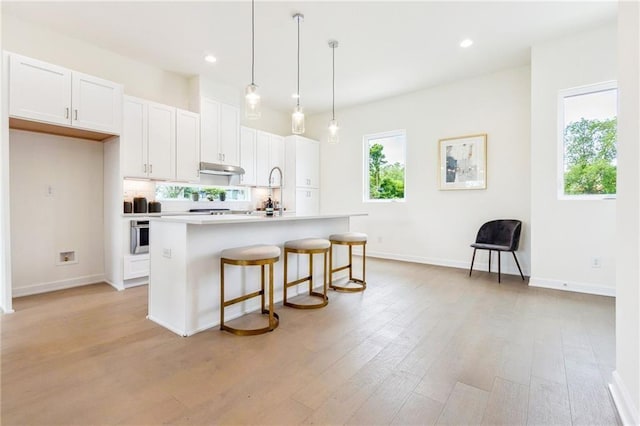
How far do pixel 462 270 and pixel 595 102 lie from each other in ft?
9.04

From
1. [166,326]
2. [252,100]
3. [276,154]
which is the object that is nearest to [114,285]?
[166,326]

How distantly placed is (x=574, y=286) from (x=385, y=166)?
3466 mm

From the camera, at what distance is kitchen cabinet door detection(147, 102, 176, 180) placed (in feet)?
13.8

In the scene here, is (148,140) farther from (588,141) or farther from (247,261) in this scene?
(588,141)

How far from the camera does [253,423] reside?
146 cm

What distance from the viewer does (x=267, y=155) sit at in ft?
20.0

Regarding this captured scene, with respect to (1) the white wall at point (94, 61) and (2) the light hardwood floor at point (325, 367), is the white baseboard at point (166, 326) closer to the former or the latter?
(2) the light hardwood floor at point (325, 367)

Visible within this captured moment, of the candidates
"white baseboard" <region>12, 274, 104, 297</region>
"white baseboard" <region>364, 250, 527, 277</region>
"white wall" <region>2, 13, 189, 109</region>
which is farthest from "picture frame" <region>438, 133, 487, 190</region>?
"white baseboard" <region>12, 274, 104, 297</region>

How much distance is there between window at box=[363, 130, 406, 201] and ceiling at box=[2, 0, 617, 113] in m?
1.28

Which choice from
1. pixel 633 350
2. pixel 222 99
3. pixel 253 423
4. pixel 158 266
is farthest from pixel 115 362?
pixel 222 99

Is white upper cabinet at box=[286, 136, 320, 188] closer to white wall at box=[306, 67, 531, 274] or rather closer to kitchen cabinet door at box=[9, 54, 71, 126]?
white wall at box=[306, 67, 531, 274]

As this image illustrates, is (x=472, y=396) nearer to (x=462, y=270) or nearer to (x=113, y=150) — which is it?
(x=462, y=270)

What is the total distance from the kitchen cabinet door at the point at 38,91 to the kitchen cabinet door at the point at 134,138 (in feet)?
2.02

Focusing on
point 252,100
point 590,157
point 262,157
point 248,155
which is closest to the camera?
point 252,100
